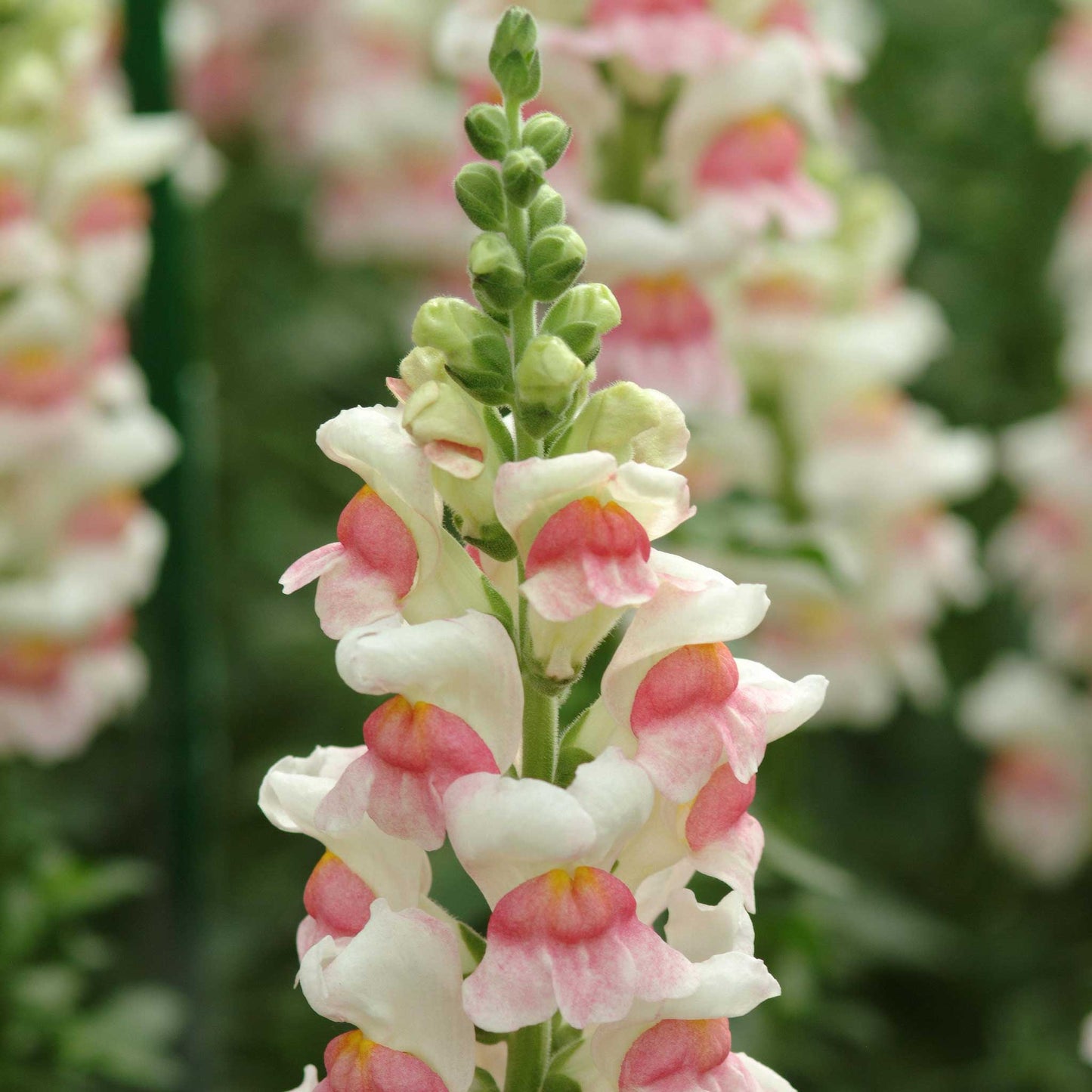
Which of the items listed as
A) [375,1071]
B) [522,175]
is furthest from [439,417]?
[375,1071]

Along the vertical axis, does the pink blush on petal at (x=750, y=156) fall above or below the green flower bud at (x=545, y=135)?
below

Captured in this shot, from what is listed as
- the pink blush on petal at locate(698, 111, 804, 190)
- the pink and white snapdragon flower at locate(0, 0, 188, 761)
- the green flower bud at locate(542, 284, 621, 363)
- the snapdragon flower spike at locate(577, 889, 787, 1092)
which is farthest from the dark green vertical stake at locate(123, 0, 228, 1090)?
the green flower bud at locate(542, 284, 621, 363)

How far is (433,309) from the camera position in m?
0.97

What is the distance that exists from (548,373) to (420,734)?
0.70ft

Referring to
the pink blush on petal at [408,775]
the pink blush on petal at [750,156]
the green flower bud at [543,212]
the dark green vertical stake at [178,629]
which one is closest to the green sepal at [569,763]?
the pink blush on petal at [408,775]

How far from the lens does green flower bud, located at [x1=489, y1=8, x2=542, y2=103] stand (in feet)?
3.27

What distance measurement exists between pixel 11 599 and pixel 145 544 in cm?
20

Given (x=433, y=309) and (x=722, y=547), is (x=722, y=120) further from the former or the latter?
(x=433, y=309)

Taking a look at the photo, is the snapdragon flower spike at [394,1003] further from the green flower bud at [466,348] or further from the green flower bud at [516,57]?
the green flower bud at [516,57]

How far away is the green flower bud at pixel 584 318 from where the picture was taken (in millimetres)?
988

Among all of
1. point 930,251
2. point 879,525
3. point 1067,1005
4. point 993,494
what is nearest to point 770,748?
point 879,525

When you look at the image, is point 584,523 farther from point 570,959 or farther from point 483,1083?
point 483,1083

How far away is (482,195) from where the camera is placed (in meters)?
0.97

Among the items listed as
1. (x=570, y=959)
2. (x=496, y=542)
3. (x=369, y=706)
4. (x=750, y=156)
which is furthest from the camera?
(x=369, y=706)
